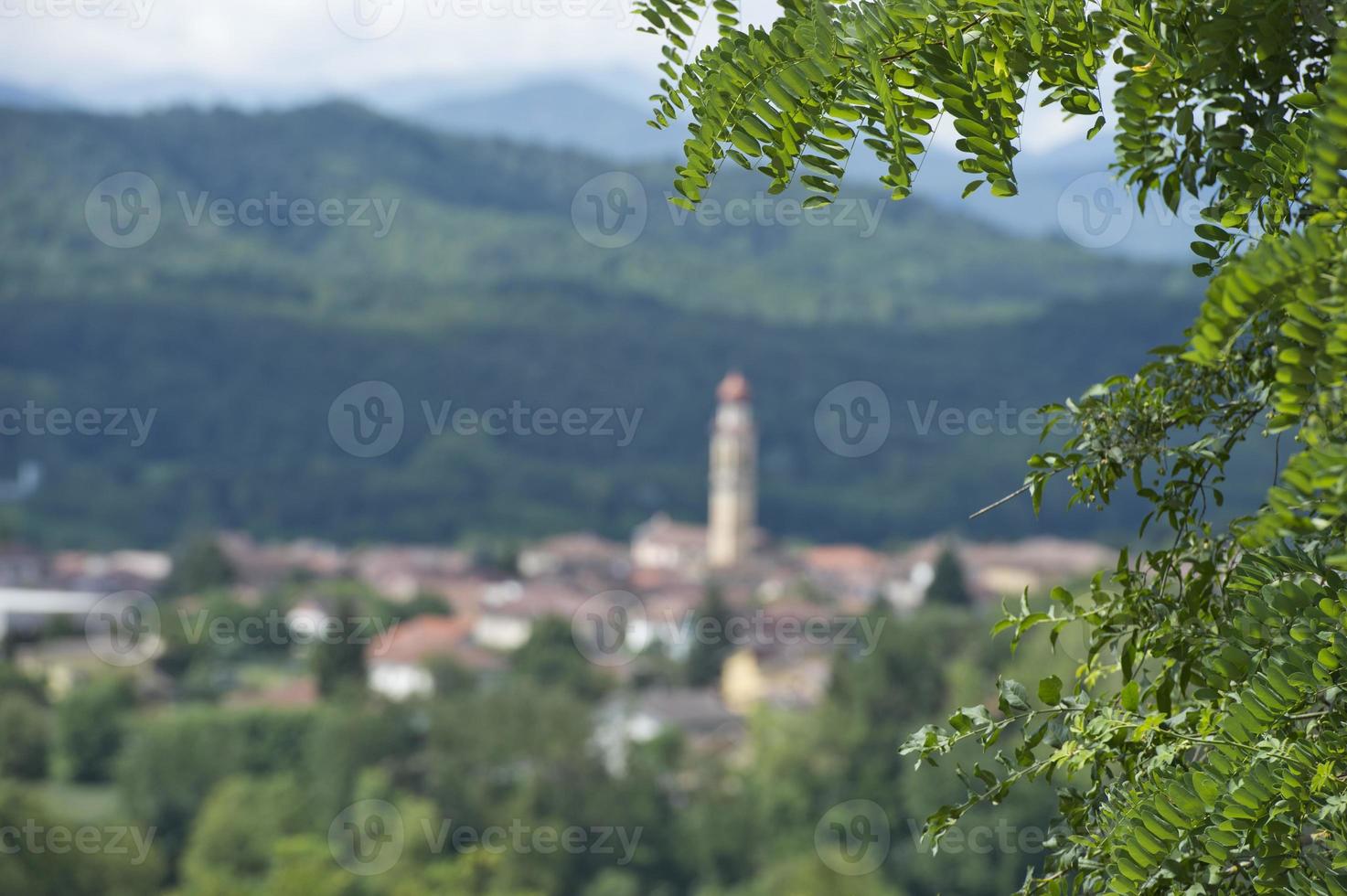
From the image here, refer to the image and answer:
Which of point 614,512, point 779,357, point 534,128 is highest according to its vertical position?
point 534,128

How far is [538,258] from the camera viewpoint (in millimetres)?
103500

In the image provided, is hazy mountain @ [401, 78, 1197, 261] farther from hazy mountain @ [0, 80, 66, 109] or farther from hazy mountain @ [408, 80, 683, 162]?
hazy mountain @ [0, 80, 66, 109]

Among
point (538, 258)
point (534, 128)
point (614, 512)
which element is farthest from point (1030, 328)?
point (534, 128)

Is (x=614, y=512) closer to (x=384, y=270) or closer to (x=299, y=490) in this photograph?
(x=299, y=490)

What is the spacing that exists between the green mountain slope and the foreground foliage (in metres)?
61.0

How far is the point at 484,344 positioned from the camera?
85438 mm

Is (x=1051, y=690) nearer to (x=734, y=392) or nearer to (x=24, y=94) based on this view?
(x=734, y=392)

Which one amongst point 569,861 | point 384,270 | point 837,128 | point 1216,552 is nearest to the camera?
point 837,128

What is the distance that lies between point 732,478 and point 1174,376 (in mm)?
56057

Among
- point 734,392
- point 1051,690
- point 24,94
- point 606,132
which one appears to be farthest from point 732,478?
point 606,132

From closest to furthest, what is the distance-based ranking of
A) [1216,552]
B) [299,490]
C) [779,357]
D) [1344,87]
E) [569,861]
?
[1344,87] < [1216,552] < [569,861] < [299,490] < [779,357]

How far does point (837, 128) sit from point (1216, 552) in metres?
0.51

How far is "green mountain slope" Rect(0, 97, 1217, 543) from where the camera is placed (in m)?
73.8

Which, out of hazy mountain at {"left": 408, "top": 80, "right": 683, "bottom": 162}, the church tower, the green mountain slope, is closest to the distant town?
the church tower
